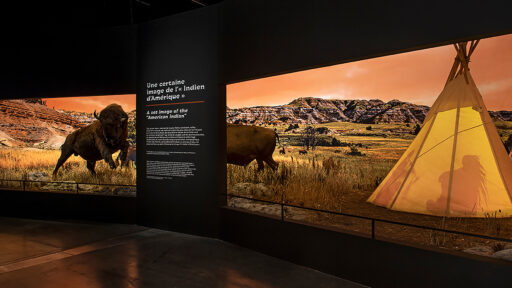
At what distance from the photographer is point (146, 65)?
6.76 meters

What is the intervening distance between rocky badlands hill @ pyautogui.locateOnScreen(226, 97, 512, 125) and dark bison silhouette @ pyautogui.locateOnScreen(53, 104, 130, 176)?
2707 millimetres

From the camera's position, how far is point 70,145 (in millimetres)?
8078

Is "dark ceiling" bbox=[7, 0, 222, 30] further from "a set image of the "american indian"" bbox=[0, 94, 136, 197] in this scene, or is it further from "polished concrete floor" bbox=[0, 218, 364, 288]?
"polished concrete floor" bbox=[0, 218, 364, 288]

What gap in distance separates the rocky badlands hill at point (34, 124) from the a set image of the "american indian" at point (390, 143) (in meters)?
4.18

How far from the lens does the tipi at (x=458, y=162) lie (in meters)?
4.52

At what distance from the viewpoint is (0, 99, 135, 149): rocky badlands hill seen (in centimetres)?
815

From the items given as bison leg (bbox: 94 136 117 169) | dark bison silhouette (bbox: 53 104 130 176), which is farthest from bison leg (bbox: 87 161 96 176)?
bison leg (bbox: 94 136 117 169)

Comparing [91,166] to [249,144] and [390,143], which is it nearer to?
[249,144]

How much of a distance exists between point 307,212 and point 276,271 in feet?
3.27

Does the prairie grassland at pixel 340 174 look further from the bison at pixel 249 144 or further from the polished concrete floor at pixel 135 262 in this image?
the polished concrete floor at pixel 135 262

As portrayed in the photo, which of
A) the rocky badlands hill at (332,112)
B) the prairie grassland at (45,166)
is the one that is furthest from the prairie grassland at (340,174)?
the prairie grassland at (45,166)

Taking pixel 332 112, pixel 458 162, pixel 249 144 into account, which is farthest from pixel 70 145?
pixel 458 162

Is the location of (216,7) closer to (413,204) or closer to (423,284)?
(413,204)

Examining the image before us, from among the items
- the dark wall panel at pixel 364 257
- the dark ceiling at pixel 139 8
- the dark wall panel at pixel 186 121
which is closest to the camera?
the dark wall panel at pixel 364 257
